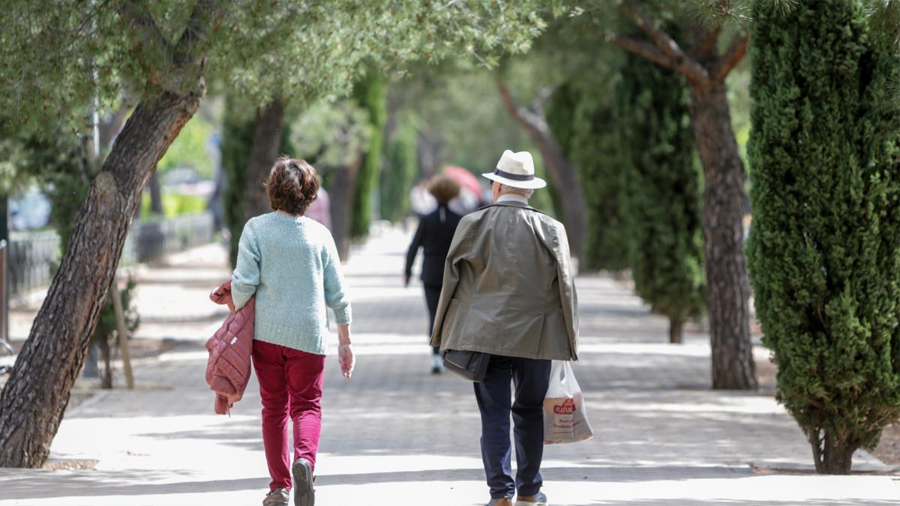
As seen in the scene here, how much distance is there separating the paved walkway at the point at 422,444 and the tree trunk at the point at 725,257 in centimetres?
38

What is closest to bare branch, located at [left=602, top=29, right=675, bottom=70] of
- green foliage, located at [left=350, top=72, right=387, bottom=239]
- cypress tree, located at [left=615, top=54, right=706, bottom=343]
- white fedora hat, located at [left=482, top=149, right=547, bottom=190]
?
cypress tree, located at [left=615, top=54, right=706, bottom=343]

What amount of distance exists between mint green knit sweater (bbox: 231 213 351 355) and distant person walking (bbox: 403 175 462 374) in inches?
240

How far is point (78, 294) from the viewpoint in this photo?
8.02 meters

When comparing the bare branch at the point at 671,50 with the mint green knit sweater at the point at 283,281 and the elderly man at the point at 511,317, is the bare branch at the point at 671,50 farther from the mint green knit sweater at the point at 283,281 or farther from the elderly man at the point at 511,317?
the mint green knit sweater at the point at 283,281

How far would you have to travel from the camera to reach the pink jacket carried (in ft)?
20.6

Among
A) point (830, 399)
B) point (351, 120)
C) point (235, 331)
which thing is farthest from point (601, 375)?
point (351, 120)

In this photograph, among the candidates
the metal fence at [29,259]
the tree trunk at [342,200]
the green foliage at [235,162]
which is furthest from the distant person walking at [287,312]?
the tree trunk at [342,200]

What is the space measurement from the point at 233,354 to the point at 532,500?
156cm

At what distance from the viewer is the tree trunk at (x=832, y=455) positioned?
8.23 metres

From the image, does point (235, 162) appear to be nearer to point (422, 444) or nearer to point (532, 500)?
point (422, 444)

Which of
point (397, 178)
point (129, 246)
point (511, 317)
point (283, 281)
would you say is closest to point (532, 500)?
point (511, 317)

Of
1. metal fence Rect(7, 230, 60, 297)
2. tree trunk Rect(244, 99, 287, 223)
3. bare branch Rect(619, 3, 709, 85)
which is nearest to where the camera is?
bare branch Rect(619, 3, 709, 85)

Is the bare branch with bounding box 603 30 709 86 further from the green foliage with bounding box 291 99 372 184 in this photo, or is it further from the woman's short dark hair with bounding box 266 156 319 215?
the green foliage with bounding box 291 99 372 184

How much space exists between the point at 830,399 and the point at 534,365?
8.05 feet
